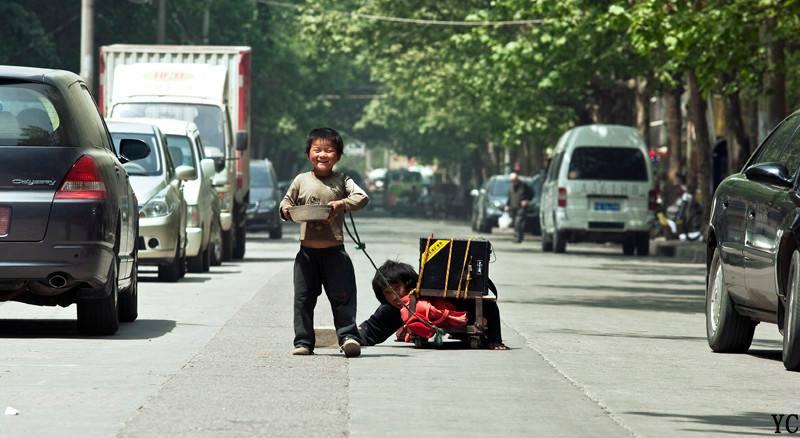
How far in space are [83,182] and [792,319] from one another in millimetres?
4606

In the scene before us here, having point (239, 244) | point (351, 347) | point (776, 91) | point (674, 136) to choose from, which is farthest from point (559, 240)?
point (351, 347)

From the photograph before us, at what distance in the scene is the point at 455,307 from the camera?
12.5 metres

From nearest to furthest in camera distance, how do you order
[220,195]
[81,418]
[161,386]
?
[81,418] < [161,386] < [220,195]

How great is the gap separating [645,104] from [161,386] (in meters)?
38.2

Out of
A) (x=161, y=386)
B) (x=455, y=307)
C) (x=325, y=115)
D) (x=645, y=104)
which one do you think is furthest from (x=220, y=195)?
(x=325, y=115)

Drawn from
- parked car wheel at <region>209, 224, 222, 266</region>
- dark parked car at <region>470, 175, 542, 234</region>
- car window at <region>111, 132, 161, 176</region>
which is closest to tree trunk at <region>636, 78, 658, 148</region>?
dark parked car at <region>470, 175, 542, 234</region>

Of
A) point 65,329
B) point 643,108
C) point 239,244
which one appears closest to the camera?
point 65,329

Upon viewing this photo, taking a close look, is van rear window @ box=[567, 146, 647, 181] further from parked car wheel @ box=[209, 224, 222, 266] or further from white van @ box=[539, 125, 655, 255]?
parked car wheel @ box=[209, 224, 222, 266]

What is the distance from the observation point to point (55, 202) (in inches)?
485

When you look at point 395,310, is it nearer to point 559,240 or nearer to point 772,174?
point 772,174

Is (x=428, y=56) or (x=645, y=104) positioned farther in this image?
(x=428, y=56)

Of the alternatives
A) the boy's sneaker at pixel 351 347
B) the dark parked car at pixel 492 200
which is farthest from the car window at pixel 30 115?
the dark parked car at pixel 492 200

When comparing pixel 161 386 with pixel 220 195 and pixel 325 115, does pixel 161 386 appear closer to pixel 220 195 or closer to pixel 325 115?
pixel 220 195

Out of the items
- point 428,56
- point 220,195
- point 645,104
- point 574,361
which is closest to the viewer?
point 574,361
